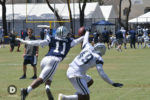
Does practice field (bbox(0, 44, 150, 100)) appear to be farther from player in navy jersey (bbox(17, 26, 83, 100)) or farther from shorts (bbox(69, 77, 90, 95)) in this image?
shorts (bbox(69, 77, 90, 95))

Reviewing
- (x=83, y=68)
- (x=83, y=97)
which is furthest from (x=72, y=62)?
(x=83, y=97)

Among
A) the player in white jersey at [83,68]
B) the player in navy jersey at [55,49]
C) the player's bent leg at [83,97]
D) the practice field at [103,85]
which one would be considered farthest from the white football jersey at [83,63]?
the practice field at [103,85]

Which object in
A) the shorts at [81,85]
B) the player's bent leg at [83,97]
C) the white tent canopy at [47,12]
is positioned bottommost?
the player's bent leg at [83,97]

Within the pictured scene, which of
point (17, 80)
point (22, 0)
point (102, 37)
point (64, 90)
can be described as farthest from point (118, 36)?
point (22, 0)

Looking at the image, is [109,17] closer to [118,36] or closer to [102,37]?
[102,37]

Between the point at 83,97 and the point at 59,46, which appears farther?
the point at 59,46

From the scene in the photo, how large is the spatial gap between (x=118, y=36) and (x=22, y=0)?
3932 cm

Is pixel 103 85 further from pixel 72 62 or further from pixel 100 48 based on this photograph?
pixel 100 48

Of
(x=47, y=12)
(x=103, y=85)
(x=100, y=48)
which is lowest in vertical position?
(x=103, y=85)

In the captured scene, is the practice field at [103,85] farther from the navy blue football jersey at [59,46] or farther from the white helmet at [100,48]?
the white helmet at [100,48]

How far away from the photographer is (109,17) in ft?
217

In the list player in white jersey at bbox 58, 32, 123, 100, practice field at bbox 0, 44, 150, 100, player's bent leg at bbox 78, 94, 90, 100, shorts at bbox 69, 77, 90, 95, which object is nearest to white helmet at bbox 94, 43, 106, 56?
player in white jersey at bbox 58, 32, 123, 100

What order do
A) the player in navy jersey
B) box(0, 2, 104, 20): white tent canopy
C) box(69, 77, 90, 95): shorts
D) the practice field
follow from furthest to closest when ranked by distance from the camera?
1. box(0, 2, 104, 20): white tent canopy
2. the practice field
3. the player in navy jersey
4. box(69, 77, 90, 95): shorts

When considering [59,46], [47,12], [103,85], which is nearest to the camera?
[59,46]
